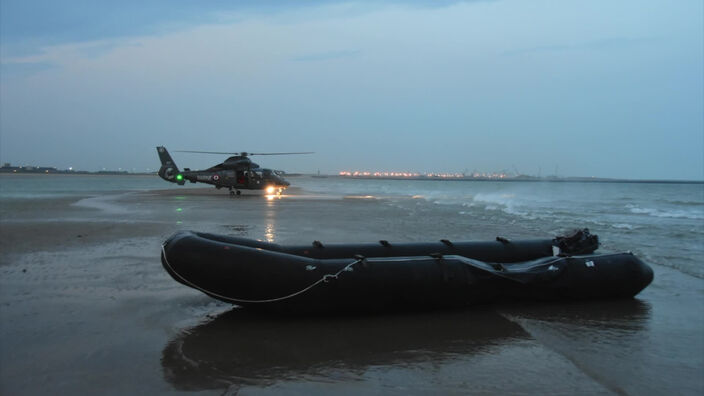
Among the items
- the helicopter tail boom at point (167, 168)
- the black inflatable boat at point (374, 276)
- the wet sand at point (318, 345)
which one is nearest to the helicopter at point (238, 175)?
the helicopter tail boom at point (167, 168)

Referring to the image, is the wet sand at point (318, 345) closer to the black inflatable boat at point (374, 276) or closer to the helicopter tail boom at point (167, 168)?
the black inflatable boat at point (374, 276)

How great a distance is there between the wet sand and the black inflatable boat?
8.4 inches

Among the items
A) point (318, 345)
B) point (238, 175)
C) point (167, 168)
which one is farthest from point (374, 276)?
point (167, 168)

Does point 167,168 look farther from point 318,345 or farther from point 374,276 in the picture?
point 318,345

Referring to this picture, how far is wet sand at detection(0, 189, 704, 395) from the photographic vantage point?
3.83m

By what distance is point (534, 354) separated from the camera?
457 cm

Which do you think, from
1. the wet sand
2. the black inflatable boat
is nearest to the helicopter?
the wet sand

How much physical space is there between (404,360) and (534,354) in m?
1.28

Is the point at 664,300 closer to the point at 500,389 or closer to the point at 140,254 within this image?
the point at 500,389

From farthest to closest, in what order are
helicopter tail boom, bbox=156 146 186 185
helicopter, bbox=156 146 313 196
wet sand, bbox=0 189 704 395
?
helicopter tail boom, bbox=156 146 186 185, helicopter, bbox=156 146 313 196, wet sand, bbox=0 189 704 395

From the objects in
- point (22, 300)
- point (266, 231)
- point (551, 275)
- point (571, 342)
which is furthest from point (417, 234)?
point (22, 300)

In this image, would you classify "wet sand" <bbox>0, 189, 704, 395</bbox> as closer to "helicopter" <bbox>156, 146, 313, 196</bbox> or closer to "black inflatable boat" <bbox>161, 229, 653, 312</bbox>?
"black inflatable boat" <bbox>161, 229, 653, 312</bbox>

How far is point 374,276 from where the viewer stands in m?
5.47

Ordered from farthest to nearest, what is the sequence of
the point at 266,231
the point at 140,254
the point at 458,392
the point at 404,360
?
the point at 266,231
the point at 140,254
the point at 404,360
the point at 458,392
